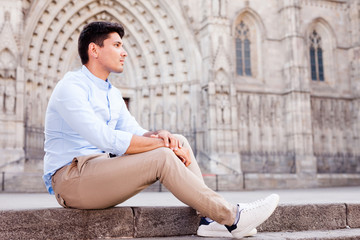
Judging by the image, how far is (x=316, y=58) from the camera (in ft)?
63.9

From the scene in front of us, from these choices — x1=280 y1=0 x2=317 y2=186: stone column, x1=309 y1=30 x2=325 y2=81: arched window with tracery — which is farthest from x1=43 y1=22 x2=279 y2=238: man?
x1=309 y1=30 x2=325 y2=81: arched window with tracery

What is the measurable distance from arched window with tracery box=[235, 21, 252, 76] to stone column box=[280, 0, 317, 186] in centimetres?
156

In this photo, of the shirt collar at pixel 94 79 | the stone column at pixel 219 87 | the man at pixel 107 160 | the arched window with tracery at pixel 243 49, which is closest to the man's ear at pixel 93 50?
the man at pixel 107 160

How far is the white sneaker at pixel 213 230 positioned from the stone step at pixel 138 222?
0.18 meters

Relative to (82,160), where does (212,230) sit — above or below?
below

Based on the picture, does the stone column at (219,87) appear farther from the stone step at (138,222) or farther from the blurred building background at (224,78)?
the stone step at (138,222)

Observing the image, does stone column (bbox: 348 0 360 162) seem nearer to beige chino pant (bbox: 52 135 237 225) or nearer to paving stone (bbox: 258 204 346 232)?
paving stone (bbox: 258 204 346 232)

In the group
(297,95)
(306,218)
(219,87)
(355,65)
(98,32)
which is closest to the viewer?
(98,32)

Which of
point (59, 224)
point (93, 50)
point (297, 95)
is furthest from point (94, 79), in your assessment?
point (297, 95)

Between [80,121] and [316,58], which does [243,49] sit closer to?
[316,58]

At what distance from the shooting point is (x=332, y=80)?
19375 mm

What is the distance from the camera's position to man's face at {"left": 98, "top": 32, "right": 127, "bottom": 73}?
2873 mm

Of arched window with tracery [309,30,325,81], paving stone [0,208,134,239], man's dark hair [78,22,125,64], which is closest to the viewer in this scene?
paving stone [0,208,134,239]

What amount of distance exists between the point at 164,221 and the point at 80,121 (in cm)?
94
